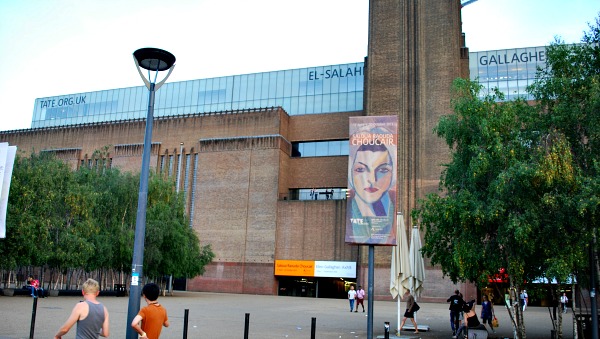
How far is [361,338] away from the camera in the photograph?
15.7 meters

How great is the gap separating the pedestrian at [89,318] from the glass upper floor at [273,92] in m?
48.2

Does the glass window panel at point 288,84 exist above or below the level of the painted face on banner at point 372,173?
above

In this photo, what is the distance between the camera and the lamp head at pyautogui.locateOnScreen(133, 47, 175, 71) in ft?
32.0

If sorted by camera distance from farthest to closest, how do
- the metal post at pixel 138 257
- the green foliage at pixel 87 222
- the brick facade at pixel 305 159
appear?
the brick facade at pixel 305 159, the green foliage at pixel 87 222, the metal post at pixel 138 257

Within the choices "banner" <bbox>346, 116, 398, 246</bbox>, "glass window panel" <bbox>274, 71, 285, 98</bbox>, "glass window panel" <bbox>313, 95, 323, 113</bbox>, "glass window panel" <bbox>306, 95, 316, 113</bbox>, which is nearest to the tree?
"banner" <bbox>346, 116, 398, 246</bbox>

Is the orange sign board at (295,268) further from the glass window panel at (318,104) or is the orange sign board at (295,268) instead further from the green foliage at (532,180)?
the green foliage at (532,180)

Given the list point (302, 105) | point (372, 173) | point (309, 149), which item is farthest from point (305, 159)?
point (372, 173)

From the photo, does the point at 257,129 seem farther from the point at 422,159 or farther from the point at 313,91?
the point at 422,159

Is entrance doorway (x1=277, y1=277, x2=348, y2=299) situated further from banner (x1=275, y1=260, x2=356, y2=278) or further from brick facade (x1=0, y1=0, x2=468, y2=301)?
banner (x1=275, y1=260, x2=356, y2=278)

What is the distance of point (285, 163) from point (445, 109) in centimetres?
1606

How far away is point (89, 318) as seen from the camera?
6.46 meters

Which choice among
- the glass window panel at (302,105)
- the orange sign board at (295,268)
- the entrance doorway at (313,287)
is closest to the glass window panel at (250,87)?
the glass window panel at (302,105)

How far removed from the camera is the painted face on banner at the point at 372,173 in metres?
12.8

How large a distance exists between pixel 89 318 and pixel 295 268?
141 ft
